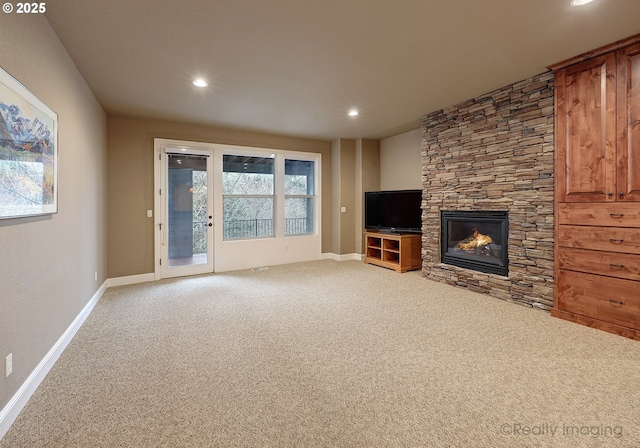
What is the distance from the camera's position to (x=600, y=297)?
2803 mm

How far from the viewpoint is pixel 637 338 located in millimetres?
2570

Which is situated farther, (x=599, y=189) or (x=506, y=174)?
(x=506, y=174)

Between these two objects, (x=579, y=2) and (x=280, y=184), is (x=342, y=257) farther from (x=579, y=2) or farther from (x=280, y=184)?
(x=579, y=2)

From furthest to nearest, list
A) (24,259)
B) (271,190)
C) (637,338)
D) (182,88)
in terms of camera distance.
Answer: (271,190), (182,88), (637,338), (24,259)

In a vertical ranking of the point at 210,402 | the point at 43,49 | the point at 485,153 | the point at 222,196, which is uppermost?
the point at 43,49

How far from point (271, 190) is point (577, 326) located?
495 centimetres

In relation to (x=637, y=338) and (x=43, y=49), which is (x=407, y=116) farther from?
(x=43, y=49)

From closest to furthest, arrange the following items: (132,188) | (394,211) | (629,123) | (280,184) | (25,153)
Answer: (25,153) → (629,123) → (132,188) → (394,211) → (280,184)

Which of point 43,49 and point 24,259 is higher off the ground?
point 43,49

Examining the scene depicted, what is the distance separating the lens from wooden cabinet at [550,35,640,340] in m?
2.61

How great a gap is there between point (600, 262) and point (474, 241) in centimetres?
149

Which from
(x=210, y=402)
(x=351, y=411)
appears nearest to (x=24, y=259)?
(x=210, y=402)

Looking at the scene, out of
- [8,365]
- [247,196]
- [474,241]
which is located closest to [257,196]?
[247,196]

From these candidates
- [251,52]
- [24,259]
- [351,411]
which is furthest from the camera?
[251,52]
